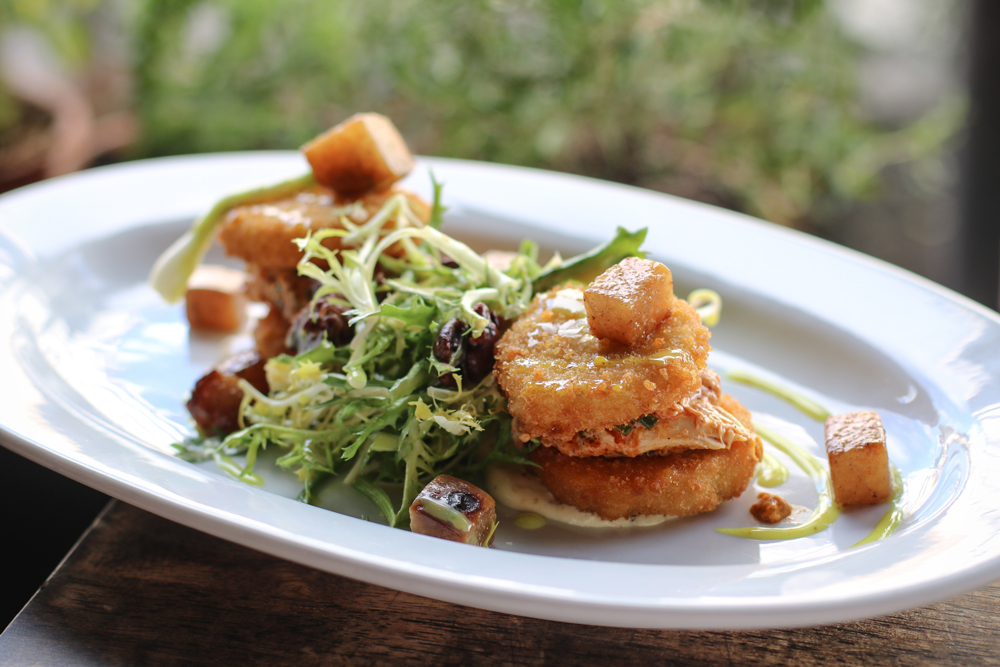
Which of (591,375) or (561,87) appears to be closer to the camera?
(591,375)

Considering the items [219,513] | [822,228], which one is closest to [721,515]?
[219,513]

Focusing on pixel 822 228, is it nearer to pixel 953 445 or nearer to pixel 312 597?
pixel 953 445

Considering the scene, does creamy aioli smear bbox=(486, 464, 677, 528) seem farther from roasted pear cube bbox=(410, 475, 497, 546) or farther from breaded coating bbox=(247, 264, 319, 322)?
breaded coating bbox=(247, 264, 319, 322)

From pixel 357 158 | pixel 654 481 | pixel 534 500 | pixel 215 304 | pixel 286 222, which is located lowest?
pixel 215 304

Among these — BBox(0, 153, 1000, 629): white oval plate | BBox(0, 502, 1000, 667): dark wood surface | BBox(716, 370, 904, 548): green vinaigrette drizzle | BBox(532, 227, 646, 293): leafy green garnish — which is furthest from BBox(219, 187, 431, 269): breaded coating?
BBox(716, 370, 904, 548): green vinaigrette drizzle

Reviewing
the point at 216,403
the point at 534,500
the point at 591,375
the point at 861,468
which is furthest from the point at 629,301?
the point at 216,403

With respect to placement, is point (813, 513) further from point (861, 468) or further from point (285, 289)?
point (285, 289)
